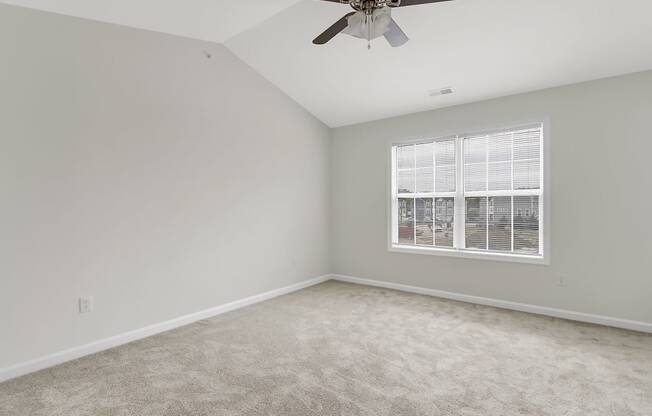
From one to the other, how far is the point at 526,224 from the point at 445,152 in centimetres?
129

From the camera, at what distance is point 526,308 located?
3721 mm

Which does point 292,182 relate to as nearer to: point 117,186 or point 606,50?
point 117,186

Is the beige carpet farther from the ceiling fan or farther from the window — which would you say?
the ceiling fan

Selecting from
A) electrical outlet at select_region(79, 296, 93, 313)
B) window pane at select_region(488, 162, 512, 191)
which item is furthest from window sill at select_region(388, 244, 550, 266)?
electrical outlet at select_region(79, 296, 93, 313)

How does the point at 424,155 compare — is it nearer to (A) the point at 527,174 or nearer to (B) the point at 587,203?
(A) the point at 527,174

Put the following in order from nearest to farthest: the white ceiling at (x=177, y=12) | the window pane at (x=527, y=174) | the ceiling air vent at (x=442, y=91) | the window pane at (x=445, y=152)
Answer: the white ceiling at (x=177, y=12), the window pane at (x=527, y=174), the ceiling air vent at (x=442, y=91), the window pane at (x=445, y=152)

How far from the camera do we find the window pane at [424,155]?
453 cm

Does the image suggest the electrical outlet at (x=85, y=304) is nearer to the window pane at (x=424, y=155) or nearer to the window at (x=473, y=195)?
the window at (x=473, y=195)

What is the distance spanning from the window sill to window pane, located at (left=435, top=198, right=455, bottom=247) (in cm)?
13

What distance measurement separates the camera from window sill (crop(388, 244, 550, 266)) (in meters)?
3.70

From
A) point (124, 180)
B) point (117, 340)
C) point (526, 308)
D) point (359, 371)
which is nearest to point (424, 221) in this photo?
point (526, 308)

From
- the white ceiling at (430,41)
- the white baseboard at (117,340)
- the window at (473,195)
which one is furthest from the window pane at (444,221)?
the white baseboard at (117,340)

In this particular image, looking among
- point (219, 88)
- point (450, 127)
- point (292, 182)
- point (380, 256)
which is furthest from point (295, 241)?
point (450, 127)

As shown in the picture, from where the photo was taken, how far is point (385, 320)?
11.5 ft
